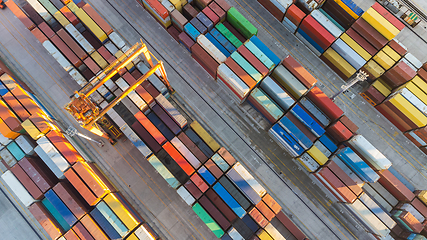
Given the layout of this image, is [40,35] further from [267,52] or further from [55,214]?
[267,52]

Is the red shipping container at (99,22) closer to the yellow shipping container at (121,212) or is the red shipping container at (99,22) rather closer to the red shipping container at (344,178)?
the yellow shipping container at (121,212)

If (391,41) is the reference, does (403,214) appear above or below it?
below

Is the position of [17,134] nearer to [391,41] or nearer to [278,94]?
[278,94]

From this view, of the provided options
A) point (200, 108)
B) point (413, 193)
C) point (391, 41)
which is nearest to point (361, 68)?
point (391, 41)

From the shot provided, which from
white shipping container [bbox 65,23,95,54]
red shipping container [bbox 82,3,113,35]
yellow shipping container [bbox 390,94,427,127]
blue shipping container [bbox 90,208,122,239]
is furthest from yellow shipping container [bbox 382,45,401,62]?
blue shipping container [bbox 90,208,122,239]

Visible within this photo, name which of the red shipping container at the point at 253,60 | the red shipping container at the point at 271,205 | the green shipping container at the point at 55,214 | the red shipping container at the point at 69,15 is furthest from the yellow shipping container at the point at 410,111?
the red shipping container at the point at 69,15

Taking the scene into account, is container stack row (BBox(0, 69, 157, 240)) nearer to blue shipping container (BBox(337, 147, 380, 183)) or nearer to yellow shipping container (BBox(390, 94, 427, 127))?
blue shipping container (BBox(337, 147, 380, 183))

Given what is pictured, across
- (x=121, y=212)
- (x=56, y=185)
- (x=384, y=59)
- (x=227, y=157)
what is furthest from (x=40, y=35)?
(x=384, y=59)
